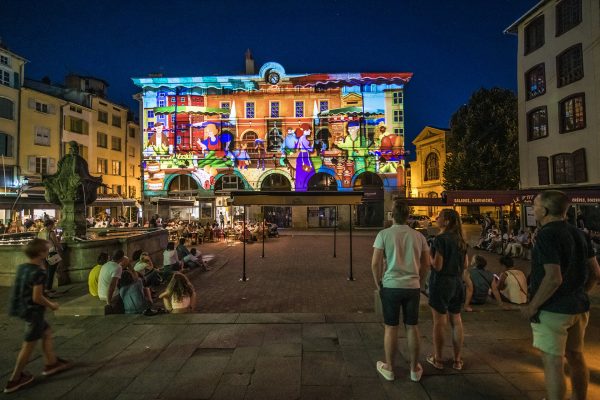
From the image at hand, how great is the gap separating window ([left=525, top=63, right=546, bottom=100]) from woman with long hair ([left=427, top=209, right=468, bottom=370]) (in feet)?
71.8

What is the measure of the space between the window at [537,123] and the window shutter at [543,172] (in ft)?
4.72

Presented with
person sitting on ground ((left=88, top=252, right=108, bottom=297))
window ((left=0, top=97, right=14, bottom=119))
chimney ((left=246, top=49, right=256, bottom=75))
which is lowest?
person sitting on ground ((left=88, top=252, right=108, bottom=297))

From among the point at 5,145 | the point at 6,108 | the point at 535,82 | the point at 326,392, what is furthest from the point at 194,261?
the point at 6,108

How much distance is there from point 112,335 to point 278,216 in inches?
1175

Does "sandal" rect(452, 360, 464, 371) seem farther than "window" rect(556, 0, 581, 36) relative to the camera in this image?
No

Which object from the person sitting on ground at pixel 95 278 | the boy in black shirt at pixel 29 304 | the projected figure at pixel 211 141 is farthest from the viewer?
the projected figure at pixel 211 141

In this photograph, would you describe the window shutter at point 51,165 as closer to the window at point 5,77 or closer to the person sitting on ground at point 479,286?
the window at point 5,77

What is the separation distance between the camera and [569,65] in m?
19.1

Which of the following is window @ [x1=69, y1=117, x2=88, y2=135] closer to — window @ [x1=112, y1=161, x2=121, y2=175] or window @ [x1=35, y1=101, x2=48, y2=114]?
window @ [x1=35, y1=101, x2=48, y2=114]

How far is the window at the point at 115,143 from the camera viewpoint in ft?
125

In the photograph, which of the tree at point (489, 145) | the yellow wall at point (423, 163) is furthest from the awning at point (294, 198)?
the yellow wall at point (423, 163)

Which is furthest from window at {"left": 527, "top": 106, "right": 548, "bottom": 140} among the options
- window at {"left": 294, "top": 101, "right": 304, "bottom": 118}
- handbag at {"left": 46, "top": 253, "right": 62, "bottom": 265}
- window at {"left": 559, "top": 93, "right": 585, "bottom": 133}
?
handbag at {"left": 46, "top": 253, "right": 62, "bottom": 265}

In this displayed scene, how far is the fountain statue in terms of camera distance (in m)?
11.2

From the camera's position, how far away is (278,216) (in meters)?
35.2
